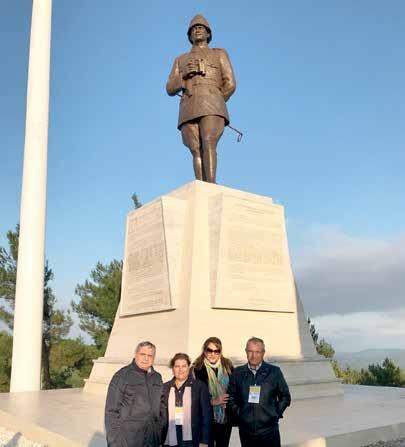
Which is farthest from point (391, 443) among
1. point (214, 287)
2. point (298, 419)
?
point (214, 287)

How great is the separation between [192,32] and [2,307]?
10.5 meters

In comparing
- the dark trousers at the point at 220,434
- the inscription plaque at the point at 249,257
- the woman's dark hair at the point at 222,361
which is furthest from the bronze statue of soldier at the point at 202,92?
the dark trousers at the point at 220,434

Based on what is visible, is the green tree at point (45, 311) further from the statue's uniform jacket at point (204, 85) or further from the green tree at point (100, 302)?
the statue's uniform jacket at point (204, 85)

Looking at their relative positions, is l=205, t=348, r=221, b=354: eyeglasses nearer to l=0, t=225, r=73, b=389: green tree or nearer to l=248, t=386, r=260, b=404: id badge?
l=248, t=386, r=260, b=404: id badge

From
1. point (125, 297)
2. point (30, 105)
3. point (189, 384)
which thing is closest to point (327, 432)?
point (189, 384)

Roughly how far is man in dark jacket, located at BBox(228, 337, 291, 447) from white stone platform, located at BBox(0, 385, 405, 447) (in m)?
1.26

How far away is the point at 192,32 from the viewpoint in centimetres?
890

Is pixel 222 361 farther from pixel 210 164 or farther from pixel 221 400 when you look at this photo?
pixel 210 164

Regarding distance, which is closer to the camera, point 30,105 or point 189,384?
point 189,384

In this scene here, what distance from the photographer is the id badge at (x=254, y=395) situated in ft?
10.4

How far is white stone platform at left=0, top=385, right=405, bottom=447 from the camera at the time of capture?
183 inches

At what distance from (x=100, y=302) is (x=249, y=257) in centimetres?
835

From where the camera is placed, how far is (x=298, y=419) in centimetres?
545

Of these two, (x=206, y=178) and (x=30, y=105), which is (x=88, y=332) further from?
(x=206, y=178)
